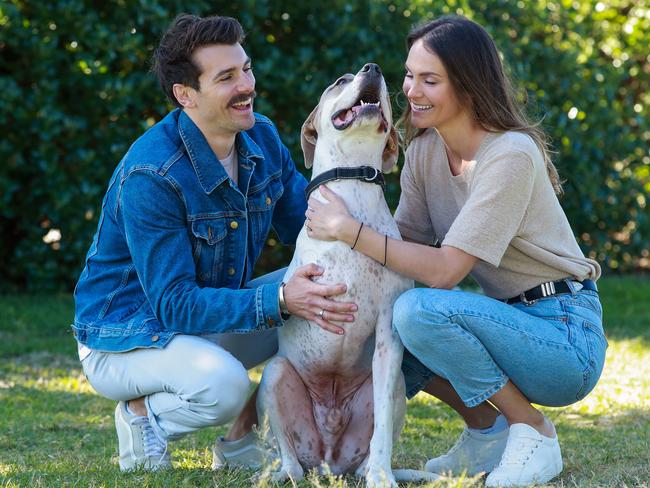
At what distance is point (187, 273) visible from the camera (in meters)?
3.66

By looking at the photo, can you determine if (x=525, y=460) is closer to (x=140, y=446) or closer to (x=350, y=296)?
(x=350, y=296)

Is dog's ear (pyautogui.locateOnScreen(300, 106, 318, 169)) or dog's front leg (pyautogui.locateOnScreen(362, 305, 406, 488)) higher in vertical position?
dog's ear (pyautogui.locateOnScreen(300, 106, 318, 169))

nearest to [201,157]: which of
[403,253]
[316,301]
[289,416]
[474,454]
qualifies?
[316,301]

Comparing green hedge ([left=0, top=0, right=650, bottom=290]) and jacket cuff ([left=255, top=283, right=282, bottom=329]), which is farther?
green hedge ([left=0, top=0, right=650, bottom=290])

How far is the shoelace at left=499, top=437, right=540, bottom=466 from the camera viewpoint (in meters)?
3.48

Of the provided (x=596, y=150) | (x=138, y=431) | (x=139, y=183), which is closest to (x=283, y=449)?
(x=138, y=431)

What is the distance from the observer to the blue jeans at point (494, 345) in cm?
344

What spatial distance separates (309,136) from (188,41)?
1.90 ft

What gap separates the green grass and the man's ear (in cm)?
137

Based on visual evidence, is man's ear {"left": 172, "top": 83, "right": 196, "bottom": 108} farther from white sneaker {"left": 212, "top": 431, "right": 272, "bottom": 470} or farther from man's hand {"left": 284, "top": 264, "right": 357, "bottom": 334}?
white sneaker {"left": 212, "top": 431, "right": 272, "bottom": 470}

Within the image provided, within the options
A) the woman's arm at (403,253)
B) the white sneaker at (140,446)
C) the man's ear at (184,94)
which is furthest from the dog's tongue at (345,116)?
the white sneaker at (140,446)

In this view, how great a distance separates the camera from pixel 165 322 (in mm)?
3668

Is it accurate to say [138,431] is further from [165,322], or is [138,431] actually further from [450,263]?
[450,263]

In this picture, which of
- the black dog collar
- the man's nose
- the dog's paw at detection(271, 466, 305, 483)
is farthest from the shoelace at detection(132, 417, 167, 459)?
the man's nose
